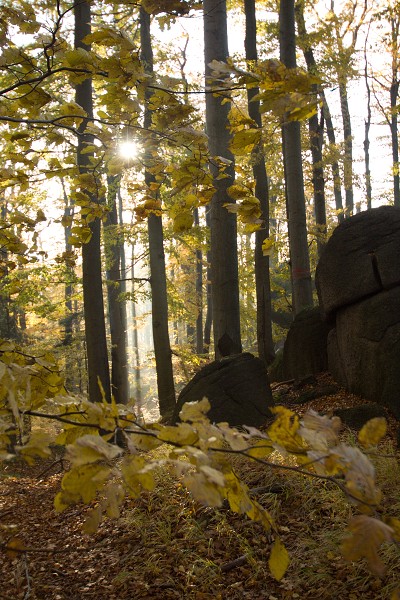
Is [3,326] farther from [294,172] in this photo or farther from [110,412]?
[110,412]

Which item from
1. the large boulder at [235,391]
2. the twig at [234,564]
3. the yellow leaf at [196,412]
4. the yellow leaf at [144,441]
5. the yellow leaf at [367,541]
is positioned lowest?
the twig at [234,564]

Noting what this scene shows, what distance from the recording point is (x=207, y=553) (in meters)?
3.61

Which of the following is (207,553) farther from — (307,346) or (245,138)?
(307,346)

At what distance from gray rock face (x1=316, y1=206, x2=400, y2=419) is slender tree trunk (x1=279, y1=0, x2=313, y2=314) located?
1611mm

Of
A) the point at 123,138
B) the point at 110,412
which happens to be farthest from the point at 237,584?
the point at 123,138

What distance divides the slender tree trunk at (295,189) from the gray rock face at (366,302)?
1.61 meters

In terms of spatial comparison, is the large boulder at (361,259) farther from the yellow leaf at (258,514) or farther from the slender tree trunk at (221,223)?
the yellow leaf at (258,514)

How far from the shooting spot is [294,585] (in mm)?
3111

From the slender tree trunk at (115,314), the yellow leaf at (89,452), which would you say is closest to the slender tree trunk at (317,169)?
the slender tree trunk at (115,314)

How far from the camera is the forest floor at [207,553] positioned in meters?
3.13

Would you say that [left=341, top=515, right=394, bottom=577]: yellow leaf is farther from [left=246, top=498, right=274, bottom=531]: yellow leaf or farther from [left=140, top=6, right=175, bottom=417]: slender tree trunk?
[left=140, top=6, right=175, bottom=417]: slender tree trunk

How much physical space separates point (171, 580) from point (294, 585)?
844mm

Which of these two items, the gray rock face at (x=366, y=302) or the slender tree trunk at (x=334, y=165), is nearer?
the gray rock face at (x=366, y=302)

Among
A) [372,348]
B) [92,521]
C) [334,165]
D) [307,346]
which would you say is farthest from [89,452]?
[334,165]
